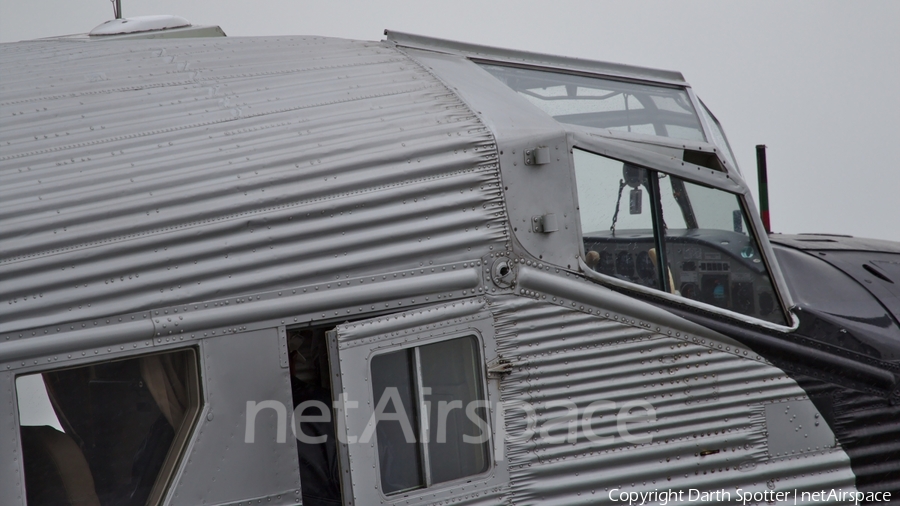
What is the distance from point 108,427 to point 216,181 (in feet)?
3.61

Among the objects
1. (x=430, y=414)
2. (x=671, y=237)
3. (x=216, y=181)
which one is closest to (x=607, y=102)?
(x=671, y=237)

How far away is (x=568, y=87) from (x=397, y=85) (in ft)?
3.71

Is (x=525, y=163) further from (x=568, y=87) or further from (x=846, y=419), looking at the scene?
(x=846, y=419)

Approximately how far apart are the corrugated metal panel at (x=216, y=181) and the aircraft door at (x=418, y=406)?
1.00 feet

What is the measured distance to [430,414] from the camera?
3.57m

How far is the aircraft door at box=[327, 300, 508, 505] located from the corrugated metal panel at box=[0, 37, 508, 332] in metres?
0.30

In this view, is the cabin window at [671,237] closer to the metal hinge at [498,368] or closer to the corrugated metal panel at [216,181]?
the corrugated metal panel at [216,181]

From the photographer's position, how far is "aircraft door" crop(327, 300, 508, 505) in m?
3.34

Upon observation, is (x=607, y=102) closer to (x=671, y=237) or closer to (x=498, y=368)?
(x=671, y=237)

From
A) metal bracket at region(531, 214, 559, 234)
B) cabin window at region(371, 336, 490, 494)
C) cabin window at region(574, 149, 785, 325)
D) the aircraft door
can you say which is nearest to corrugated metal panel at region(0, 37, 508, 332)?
metal bracket at region(531, 214, 559, 234)

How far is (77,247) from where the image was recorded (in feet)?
10.3

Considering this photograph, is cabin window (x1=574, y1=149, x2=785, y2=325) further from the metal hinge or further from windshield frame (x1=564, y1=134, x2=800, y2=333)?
the metal hinge

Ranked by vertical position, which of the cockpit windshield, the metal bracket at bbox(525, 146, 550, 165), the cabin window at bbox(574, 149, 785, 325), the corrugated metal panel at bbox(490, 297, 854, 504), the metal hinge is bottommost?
the corrugated metal panel at bbox(490, 297, 854, 504)

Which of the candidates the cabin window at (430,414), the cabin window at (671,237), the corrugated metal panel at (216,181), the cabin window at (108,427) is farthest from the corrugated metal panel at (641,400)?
the cabin window at (108,427)
